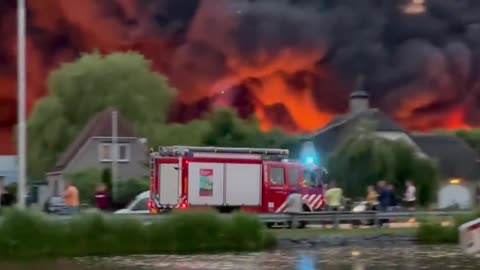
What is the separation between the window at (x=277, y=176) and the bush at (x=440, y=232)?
6722 mm

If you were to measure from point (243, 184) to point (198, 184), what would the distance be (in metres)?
1.55

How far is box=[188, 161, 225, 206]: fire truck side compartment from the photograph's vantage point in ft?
110

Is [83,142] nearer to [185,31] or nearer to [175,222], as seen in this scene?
[185,31]

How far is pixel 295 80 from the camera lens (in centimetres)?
9456

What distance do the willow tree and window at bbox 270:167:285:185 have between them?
17.0 m

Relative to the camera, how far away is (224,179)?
→ 33.8 m

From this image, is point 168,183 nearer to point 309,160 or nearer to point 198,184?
point 198,184

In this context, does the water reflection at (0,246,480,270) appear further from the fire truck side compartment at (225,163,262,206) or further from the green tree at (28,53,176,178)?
the green tree at (28,53,176,178)

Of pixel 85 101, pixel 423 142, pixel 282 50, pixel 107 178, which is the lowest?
pixel 107 178

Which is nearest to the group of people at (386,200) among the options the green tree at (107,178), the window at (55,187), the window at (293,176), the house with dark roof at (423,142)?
the window at (293,176)

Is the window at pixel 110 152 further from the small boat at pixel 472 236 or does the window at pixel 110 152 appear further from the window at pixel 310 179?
the small boat at pixel 472 236

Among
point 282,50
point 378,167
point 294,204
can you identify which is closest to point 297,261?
point 294,204

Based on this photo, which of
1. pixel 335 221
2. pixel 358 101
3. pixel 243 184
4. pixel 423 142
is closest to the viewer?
pixel 335 221

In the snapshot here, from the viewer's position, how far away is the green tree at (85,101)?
69.9 meters
